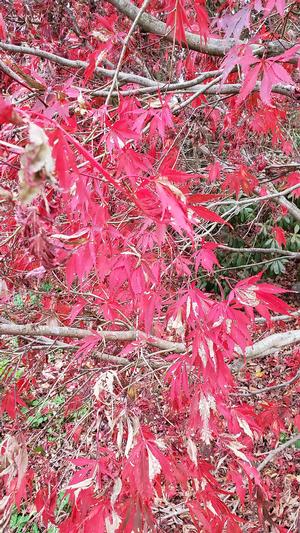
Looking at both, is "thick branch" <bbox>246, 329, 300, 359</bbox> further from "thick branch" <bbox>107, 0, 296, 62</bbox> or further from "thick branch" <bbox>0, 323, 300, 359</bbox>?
"thick branch" <bbox>107, 0, 296, 62</bbox>

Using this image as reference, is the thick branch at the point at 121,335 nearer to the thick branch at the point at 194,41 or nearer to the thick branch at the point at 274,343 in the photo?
the thick branch at the point at 274,343

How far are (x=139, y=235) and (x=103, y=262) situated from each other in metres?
0.25

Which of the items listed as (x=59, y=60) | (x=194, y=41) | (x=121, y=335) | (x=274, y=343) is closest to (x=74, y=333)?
(x=121, y=335)

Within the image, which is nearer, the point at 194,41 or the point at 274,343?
the point at 194,41

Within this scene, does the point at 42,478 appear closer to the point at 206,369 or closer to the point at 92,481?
the point at 92,481

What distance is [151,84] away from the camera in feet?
7.43

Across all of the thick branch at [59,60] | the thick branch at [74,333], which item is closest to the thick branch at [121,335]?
the thick branch at [74,333]

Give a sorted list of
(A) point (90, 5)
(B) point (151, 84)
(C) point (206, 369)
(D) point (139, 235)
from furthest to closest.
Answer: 1. (A) point (90, 5)
2. (B) point (151, 84)
3. (D) point (139, 235)
4. (C) point (206, 369)

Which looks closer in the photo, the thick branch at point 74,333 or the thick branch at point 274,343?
the thick branch at point 74,333

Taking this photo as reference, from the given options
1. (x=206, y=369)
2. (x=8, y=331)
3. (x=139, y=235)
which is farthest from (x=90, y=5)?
(x=206, y=369)

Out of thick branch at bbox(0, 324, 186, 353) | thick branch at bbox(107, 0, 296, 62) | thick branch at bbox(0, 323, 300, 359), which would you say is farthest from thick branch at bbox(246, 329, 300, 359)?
thick branch at bbox(107, 0, 296, 62)

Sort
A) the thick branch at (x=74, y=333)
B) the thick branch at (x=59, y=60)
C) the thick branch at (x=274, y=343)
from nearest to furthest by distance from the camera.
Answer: the thick branch at (x=74, y=333) → the thick branch at (x=59, y=60) → the thick branch at (x=274, y=343)

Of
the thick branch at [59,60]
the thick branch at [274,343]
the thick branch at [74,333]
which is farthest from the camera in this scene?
the thick branch at [274,343]

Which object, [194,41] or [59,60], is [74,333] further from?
[194,41]
